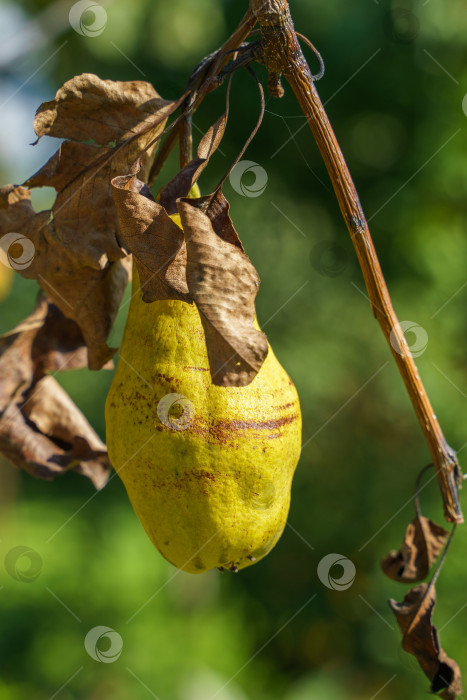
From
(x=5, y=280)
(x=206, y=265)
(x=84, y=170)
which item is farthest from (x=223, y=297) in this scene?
(x=5, y=280)

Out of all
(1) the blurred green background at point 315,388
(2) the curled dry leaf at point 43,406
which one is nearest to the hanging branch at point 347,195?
(2) the curled dry leaf at point 43,406

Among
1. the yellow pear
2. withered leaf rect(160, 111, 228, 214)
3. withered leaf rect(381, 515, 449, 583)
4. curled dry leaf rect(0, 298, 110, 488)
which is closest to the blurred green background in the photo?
the yellow pear

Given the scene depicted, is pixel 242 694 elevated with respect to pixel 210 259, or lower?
lower

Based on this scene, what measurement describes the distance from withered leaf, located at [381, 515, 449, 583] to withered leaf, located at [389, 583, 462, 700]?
6 centimetres

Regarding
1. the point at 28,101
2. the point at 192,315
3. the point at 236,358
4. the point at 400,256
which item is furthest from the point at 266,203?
the point at 236,358

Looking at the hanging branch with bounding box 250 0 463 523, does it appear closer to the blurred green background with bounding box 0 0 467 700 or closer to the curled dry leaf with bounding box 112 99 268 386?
the curled dry leaf with bounding box 112 99 268 386

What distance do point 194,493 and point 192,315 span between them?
0.19 m

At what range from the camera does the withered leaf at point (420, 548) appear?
2.70 feet

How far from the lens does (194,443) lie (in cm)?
65

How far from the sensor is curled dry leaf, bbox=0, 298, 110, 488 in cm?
95

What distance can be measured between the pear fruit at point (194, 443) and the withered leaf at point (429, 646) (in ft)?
0.70

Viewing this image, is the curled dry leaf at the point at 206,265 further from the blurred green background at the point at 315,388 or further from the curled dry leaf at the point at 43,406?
the blurred green background at the point at 315,388

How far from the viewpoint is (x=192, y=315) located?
696 mm

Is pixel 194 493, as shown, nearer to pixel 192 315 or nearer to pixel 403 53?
pixel 192 315
